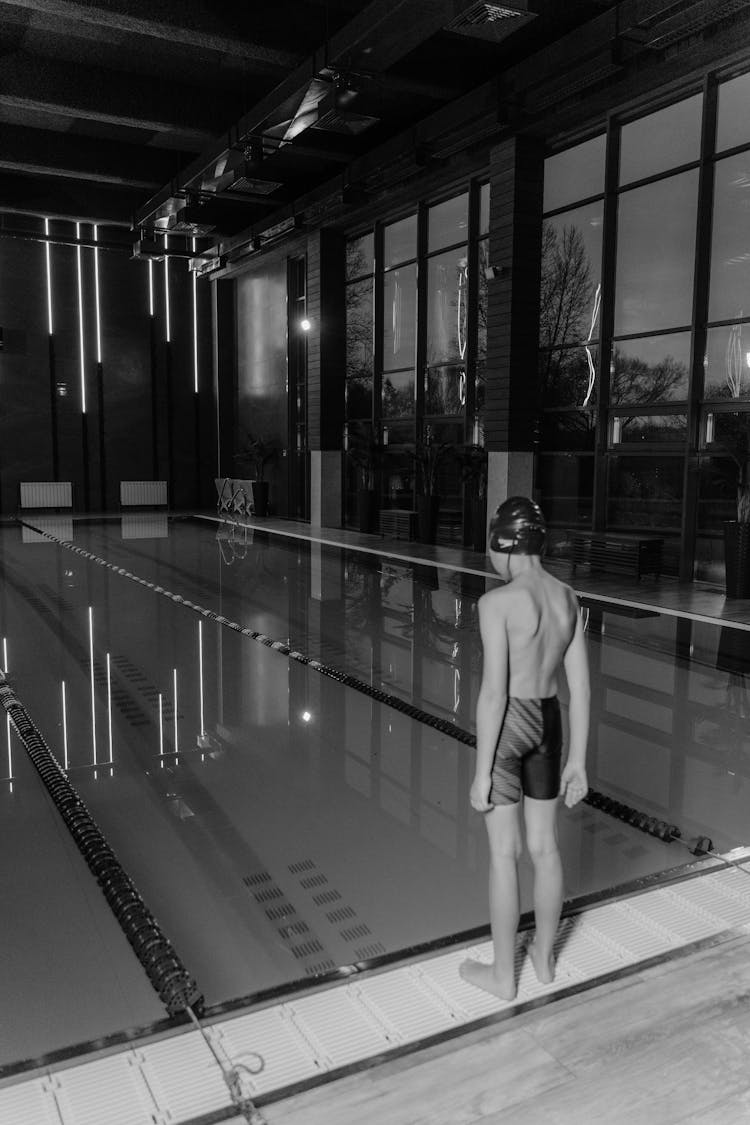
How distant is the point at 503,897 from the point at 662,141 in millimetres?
9801

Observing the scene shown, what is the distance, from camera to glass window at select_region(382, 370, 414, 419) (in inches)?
565

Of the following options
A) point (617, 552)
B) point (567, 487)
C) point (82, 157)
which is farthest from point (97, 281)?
A: point (617, 552)

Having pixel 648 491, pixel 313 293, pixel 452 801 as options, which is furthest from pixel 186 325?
pixel 452 801

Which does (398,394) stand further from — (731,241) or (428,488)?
(731,241)

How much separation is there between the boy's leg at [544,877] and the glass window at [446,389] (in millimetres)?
11136

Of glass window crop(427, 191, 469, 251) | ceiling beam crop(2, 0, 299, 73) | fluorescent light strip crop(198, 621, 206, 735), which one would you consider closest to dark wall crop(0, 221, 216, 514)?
glass window crop(427, 191, 469, 251)

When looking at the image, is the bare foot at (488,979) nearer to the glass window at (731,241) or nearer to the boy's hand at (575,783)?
the boy's hand at (575,783)

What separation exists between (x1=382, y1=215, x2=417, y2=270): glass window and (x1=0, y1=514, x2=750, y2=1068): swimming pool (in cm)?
819

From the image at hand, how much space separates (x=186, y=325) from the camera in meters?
20.3

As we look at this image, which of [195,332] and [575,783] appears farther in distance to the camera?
[195,332]

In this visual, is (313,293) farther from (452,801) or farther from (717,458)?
(452,801)

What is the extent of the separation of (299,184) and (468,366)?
4.90 metres

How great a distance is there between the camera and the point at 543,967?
228 cm

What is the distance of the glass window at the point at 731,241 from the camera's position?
893 centimetres
